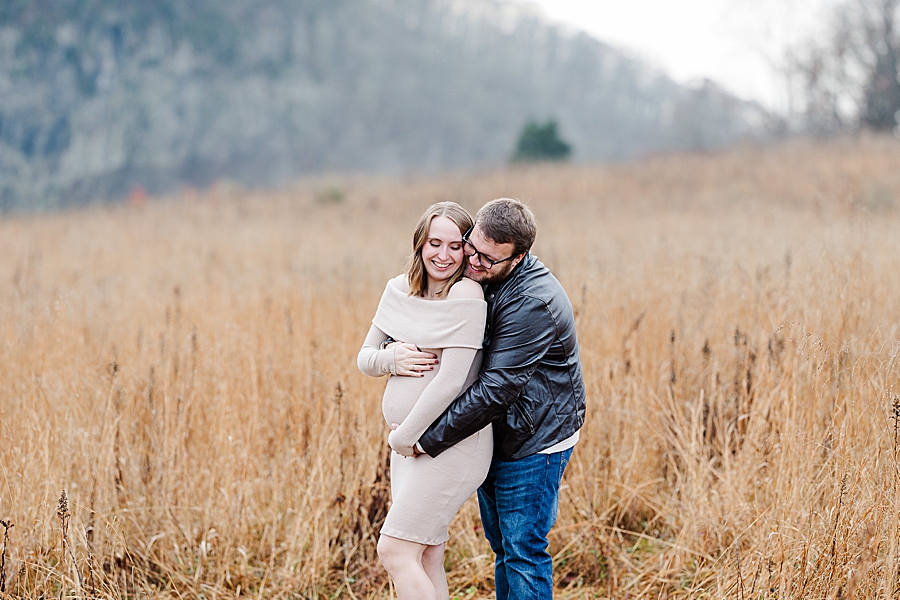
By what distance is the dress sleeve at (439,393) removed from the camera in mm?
2072

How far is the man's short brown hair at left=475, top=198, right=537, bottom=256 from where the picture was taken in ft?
6.73

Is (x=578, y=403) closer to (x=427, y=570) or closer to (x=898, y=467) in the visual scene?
(x=427, y=570)

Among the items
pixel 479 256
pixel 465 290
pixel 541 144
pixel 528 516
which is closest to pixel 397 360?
pixel 465 290

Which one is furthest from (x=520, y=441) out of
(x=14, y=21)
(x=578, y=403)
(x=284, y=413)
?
(x=14, y=21)

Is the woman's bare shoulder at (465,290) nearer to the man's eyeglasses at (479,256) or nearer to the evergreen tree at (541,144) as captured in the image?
the man's eyeglasses at (479,256)

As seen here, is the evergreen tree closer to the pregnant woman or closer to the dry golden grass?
the dry golden grass

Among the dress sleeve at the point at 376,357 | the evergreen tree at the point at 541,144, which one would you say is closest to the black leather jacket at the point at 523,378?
the dress sleeve at the point at 376,357

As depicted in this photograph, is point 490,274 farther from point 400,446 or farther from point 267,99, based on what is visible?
point 267,99

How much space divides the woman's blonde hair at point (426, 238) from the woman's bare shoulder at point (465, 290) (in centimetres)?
4

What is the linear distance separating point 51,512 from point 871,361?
393 cm

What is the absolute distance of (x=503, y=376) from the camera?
208cm

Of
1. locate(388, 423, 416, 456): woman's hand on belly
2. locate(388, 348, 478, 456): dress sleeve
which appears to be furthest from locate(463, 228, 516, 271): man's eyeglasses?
locate(388, 423, 416, 456): woman's hand on belly

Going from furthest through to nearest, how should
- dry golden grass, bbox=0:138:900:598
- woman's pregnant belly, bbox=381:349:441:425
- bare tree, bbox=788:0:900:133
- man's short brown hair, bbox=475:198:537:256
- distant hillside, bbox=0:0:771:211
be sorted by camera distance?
distant hillside, bbox=0:0:771:211
bare tree, bbox=788:0:900:133
dry golden grass, bbox=0:138:900:598
woman's pregnant belly, bbox=381:349:441:425
man's short brown hair, bbox=475:198:537:256

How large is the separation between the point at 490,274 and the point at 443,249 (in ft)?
0.58
